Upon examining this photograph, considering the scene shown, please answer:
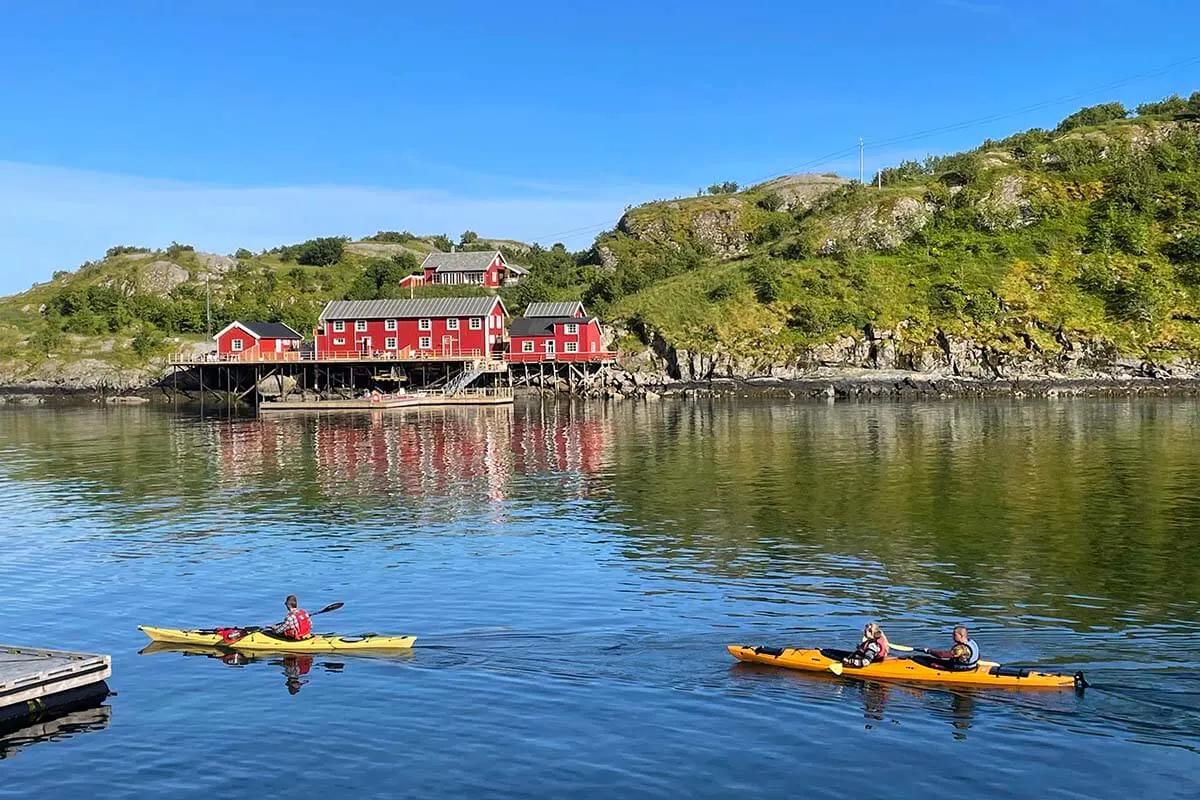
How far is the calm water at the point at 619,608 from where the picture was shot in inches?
818

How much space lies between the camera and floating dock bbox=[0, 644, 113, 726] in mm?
23125

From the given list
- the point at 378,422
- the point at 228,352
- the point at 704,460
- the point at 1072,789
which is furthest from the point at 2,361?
the point at 1072,789

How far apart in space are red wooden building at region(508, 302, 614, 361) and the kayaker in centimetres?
9679

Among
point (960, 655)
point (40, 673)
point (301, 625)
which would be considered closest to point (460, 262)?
point (301, 625)

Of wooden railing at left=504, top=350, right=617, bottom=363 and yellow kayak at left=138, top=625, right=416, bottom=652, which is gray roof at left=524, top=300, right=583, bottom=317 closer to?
wooden railing at left=504, top=350, right=617, bottom=363

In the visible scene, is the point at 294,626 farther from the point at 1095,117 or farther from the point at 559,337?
the point at 1095,117

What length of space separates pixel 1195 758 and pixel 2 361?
14017 cm

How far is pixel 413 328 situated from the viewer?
4754 inches

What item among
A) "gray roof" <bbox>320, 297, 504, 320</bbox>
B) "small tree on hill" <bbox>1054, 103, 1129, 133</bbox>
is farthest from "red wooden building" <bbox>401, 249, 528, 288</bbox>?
"small tree on hill" <bbox>1054, 103, 1129, 133</bbox>

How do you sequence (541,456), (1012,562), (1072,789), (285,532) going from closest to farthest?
(1072,789)
(1012,562)
(285,532)
(541,456)

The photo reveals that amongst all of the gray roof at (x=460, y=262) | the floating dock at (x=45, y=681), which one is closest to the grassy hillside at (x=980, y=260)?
the gray roof at (x=460, y=262)

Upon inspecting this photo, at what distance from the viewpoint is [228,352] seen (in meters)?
120

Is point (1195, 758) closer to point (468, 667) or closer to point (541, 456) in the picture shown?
point (468, 667)

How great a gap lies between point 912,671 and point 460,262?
455 ft
